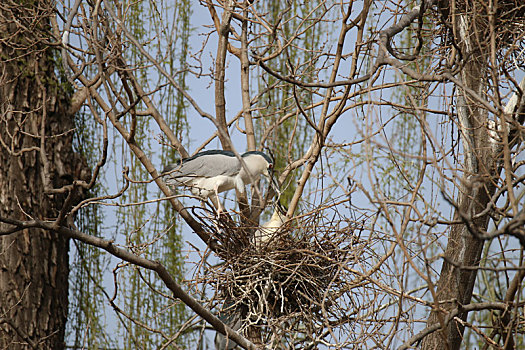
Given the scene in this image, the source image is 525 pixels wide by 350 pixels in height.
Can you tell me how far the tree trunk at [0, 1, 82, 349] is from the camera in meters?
3.17

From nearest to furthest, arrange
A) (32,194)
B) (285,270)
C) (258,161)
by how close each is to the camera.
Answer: (285,270)
(258,161)
(32,194)

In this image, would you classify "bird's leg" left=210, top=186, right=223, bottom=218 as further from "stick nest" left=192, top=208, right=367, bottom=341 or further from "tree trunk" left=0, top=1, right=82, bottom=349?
"tree trunk" left=0, top=1, right=82, bottom=349

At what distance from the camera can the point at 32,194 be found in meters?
3.26

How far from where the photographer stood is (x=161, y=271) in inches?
71.7


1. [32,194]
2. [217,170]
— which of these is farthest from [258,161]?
[32,194]

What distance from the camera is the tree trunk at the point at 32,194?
10.4 ft

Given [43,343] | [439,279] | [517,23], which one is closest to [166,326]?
[43,343]

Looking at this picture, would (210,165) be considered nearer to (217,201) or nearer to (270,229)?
(217,201)

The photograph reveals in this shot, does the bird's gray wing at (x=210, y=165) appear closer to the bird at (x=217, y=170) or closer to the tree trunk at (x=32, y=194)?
the bird at (x=217, y=170)

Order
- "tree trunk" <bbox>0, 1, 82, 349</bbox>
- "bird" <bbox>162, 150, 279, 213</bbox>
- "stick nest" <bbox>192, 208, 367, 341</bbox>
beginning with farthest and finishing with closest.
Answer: "tree trunk" <bbox>0, 1, 82, 349</bbox>
"bird" <bbox>162, 150, 279, 213</bbox>
"stick nest" <bbox>192, 208, 367, 341</bbox>

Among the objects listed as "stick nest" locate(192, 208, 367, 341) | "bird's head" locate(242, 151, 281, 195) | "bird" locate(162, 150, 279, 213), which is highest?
"bird's head" locate(242, 151, 281, 195)

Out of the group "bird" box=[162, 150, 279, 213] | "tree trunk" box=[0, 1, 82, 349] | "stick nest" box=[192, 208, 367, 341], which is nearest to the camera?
"stick nest" box=[192, 208, 367, 341]

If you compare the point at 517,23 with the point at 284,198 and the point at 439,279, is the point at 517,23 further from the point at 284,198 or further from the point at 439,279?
the point at 284,198

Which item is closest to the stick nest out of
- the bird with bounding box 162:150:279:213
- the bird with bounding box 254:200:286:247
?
the bird with bounding box 254:200:286:247
